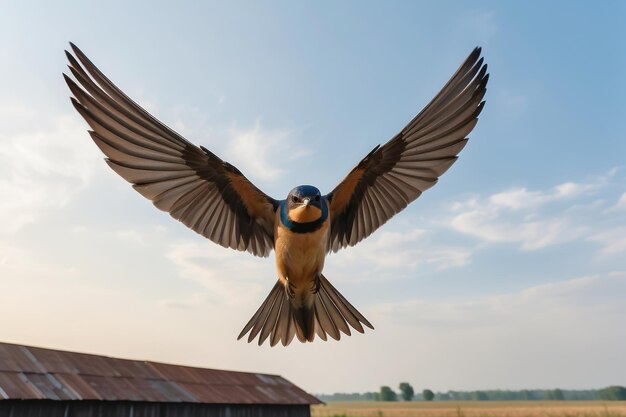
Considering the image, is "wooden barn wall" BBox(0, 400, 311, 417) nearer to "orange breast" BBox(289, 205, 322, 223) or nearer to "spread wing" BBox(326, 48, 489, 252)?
"spread wing" BBox(326, 48, 489, 252)

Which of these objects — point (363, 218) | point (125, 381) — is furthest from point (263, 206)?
point (125, 381)

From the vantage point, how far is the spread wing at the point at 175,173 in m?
3.16

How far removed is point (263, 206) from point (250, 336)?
968 millimetres

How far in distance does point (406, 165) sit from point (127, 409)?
55.5ft

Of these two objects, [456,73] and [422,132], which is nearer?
[456,73]

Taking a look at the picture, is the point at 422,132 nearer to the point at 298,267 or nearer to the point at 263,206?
the point at 263,206

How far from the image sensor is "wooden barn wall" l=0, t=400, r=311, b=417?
15430 mm

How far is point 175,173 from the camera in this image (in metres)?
4.17

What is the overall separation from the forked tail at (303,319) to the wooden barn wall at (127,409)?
13.9m

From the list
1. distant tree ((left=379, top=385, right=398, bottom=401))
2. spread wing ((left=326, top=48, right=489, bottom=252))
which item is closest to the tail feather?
spread wing ((left=326, top=48, right=489, bottom=252))

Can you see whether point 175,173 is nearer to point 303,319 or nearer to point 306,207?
point 303,319

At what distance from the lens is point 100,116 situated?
3160 millimetres

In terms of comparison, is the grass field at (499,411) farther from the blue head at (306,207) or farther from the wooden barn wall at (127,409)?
the blue head at (306,207)

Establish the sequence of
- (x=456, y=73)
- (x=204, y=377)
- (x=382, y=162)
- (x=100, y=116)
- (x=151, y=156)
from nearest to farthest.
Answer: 1. (x=100, y=116)
2. (x=456, y=73)
3. (x=151, y=156)
4. (x=382, y=162)
5. (x=204, y=377)
